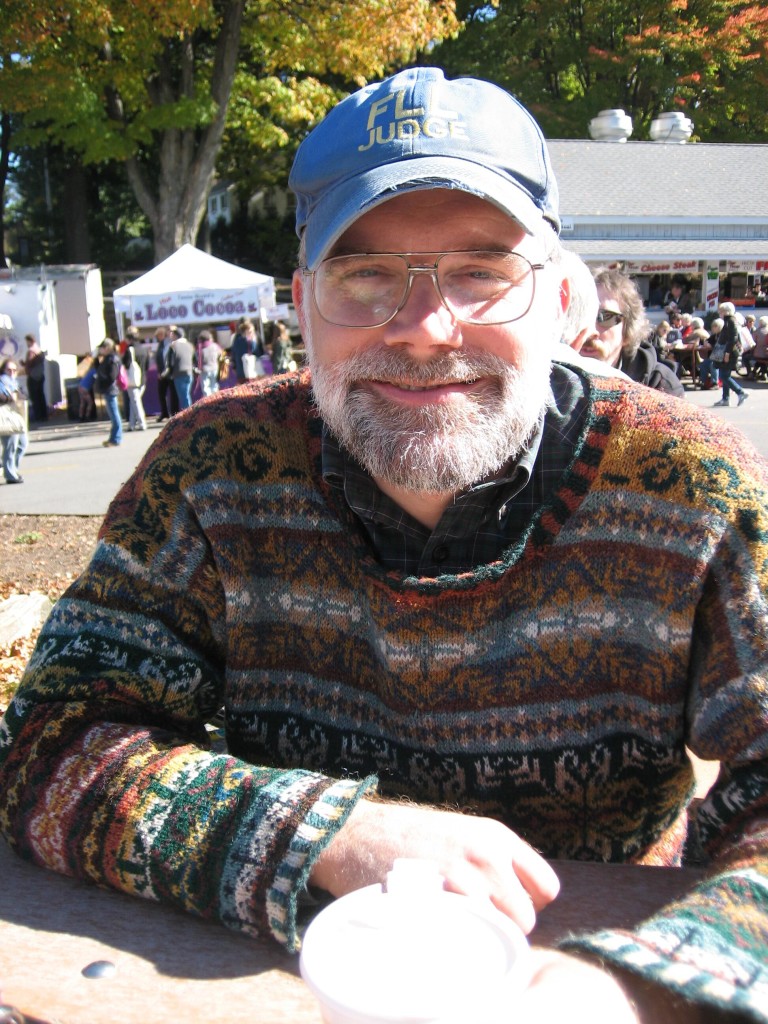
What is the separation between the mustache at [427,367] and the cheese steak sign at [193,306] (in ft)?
49.4

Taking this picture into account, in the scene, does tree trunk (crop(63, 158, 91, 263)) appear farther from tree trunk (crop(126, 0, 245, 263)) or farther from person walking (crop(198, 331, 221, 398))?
person walking (crop(198, 331, 221, 398))

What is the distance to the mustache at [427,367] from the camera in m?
1.58

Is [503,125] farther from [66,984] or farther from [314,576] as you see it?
[66,984]

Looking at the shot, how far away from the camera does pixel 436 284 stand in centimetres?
156

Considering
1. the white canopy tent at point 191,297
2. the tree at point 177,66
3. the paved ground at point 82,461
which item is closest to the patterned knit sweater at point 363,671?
the paved ground at point 82,461

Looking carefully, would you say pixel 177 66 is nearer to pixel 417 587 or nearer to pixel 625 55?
pixel 625 55

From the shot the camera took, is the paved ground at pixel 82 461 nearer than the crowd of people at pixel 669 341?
No

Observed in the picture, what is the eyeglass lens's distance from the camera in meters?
1.58

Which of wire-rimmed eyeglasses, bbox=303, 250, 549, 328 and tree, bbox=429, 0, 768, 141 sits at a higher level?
tree, bbox=429, 0, 768, 141

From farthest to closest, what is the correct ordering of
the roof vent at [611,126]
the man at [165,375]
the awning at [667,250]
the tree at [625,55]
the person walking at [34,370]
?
the tree at [625,55] < the roof vent at [611,126] < the awning at [667,250] < the person walking at [34,370] < the man at [165,375]

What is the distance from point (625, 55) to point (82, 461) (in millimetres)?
24415

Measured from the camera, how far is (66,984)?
1091mm

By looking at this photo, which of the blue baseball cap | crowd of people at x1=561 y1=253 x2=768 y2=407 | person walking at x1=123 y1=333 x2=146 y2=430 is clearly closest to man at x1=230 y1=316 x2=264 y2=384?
person walking at x1=123 y1=333 x2=146 y2=430

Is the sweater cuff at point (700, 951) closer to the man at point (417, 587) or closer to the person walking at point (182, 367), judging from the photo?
the man at point (417, 587)
